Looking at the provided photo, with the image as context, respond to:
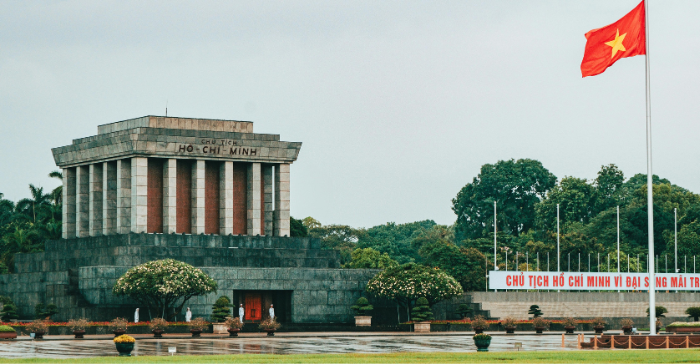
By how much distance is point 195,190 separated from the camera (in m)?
76.1

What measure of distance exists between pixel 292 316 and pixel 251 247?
6.16 metres

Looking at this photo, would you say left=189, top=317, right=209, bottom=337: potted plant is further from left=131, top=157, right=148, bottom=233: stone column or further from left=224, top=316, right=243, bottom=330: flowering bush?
left=131, top=157, right=148, bottom=233: stone column

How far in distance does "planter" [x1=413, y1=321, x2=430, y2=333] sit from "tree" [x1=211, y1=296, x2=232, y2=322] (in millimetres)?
12453

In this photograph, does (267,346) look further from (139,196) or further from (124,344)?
(139,196)

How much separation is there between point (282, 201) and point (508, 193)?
7617 cm

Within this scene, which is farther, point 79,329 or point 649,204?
point 79,329

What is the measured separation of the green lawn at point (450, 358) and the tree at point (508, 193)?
104246 mm

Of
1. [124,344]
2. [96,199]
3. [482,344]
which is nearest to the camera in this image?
[124,344]

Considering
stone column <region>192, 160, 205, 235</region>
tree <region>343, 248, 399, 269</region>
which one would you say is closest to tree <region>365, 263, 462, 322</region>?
stone column <region>192, 160, 205, 235</region>

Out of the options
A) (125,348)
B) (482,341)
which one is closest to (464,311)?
(482,341)

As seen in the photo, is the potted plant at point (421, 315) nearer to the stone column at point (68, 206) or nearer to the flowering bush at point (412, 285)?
the flowering bush at point (412, 285)

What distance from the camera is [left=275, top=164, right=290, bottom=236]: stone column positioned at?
7888 cm

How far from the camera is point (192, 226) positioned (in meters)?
76.1

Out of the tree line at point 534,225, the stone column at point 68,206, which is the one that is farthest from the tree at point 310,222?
the stone column at point 68,206
